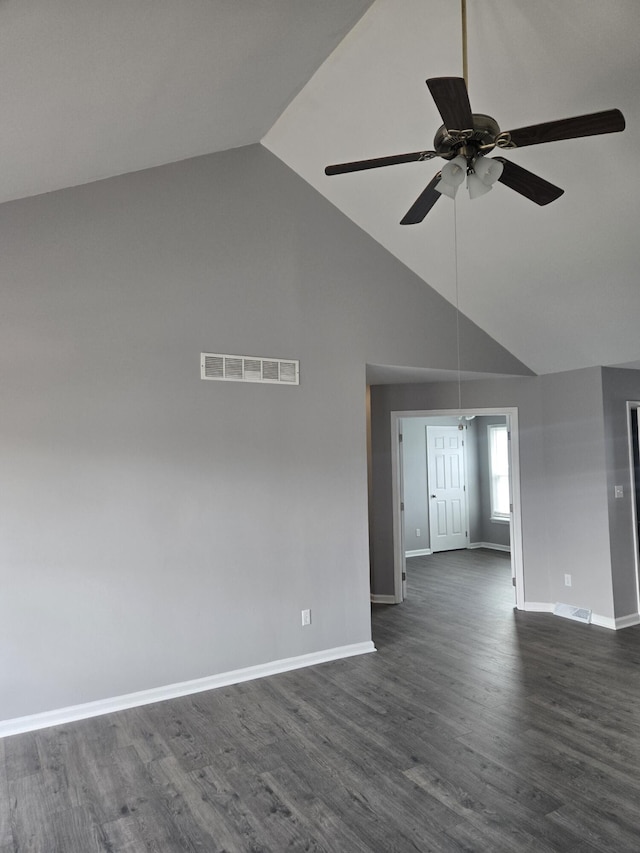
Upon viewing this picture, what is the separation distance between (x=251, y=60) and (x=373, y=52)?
0.74 metres

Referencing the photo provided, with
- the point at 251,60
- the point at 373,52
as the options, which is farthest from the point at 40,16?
the point at 373,52

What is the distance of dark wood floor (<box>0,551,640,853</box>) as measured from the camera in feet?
7.77

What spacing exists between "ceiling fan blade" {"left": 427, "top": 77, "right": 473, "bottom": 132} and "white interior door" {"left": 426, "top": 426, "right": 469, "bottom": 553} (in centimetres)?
683

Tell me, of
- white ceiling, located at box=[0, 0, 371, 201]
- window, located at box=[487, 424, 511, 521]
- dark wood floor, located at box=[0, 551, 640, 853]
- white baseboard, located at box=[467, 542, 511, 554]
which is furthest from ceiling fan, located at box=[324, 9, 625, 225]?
white baseboard, located at box=[467, 542, 511, 554]

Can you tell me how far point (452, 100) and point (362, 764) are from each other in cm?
310

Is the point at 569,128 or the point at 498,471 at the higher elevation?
the point at 569,128

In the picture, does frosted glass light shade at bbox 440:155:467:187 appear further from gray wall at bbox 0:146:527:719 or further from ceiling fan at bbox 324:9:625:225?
gray wall at bbox 0:146:527:719

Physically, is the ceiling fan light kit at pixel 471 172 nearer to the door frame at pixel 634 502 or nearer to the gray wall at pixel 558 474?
the gray wall at pixel 558 474

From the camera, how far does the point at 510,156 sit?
340 centimetres

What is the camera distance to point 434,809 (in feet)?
8.20

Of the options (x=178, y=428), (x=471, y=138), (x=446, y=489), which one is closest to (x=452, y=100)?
(x=471, y=138)

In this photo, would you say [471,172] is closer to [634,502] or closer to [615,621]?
[634,502]

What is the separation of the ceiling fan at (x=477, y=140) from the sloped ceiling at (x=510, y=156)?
418 millimetres

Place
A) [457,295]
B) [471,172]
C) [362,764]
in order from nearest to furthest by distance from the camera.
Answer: [471,172] → [362,764] → [457,295]
